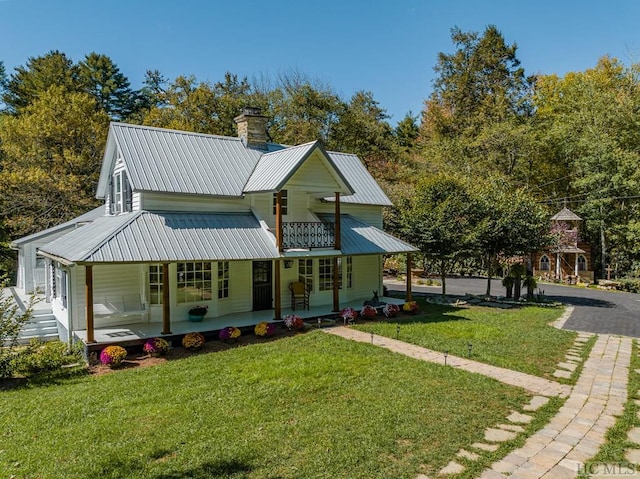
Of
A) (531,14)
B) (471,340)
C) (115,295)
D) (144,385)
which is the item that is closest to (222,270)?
(115,295)

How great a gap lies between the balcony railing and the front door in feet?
5.99

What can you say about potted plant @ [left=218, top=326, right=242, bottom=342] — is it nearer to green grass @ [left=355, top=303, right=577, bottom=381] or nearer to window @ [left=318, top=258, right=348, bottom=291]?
green grass @ [left=355, top=303, right=577, bottom=381]

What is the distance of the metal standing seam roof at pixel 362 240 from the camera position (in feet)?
52.7

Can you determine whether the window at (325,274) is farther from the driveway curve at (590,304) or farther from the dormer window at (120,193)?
the driveway curve at (590,304)

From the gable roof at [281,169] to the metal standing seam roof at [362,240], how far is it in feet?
6.27

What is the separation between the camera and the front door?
15648 mm

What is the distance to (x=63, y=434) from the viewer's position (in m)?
6.56

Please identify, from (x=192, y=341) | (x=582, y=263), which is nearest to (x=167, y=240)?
(x=192, y=341)

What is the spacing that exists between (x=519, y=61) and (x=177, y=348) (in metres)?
43.4

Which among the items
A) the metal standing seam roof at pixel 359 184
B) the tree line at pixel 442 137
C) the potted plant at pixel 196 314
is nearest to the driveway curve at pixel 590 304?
the tree line at pixel 442 137

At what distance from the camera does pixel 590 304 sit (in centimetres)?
1997

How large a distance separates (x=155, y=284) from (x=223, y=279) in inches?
88.2

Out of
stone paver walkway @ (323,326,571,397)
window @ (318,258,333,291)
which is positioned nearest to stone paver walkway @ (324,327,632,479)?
stone paver walkway @ (323,326,571,397)

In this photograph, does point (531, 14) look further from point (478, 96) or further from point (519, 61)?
point (519, 61)
